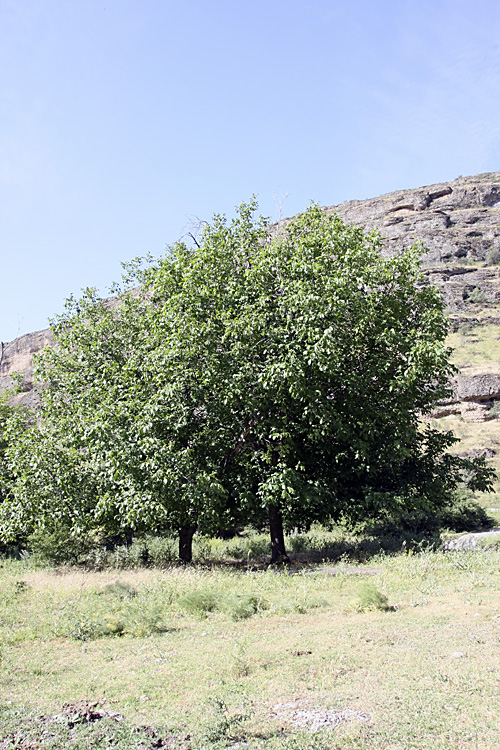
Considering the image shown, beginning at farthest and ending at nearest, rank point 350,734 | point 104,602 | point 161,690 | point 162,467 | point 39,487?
1. point 39,487
2. point 162,467
3. point 104,602
4. point 161,690
5. point 350,734

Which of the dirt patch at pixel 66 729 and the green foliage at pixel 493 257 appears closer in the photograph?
the dirt patch at pixel 66 729

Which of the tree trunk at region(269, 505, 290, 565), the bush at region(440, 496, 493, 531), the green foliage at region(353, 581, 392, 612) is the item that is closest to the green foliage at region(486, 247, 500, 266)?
the bush at region(440, 496, 493, 531)

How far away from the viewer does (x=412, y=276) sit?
15109 millimetres

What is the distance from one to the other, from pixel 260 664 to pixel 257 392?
25.8 feet

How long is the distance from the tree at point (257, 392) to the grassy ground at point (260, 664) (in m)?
3.02


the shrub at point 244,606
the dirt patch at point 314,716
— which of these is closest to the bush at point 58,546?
the shrub at point 244,606

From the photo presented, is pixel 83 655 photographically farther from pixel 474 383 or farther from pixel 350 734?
pixel 474 383

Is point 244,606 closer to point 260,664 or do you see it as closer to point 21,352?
point 260,664

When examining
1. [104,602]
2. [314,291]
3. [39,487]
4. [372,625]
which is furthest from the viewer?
[39,487]

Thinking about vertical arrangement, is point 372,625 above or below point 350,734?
below

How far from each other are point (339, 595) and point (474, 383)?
44.2m

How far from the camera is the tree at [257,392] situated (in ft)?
40.5

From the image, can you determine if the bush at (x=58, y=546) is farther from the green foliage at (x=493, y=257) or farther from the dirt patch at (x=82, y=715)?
the green foliage at (x=493, y=257)

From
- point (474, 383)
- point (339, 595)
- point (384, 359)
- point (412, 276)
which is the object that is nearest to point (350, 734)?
point (339, 595)
